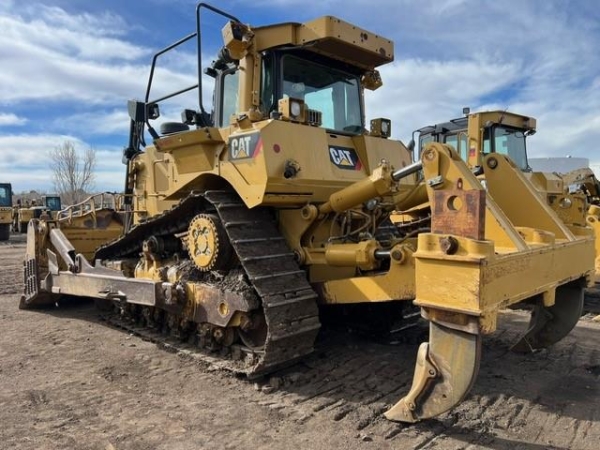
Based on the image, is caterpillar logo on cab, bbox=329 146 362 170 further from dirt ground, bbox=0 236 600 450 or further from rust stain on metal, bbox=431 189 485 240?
dirt ground, bbox=0 236 600 450

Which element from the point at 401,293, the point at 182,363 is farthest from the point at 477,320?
the point at 182,363

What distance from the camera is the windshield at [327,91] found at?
473 cm

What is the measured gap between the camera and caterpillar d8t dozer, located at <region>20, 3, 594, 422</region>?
3.10 m

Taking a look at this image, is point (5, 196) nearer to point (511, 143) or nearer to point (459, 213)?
point (511, 143)

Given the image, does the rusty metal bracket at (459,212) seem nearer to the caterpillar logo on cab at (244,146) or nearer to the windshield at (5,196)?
the caterpillar logo on cab at (244,146)

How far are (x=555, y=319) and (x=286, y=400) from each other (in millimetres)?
2527

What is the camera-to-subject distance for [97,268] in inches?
231

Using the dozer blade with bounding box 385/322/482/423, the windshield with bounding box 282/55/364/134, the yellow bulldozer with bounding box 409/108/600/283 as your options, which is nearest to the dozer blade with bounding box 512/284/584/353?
the dozer blade with bounding box 385/322/482/423

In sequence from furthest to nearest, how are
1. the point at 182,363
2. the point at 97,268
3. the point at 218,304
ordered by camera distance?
the point at 97,268 → the point at 182,363 → the point at 218,304

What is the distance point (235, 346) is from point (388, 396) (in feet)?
4.54

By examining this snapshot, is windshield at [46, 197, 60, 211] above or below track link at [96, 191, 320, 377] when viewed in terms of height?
above

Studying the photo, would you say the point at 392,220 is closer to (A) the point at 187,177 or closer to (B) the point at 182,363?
(A) the point at 187,177

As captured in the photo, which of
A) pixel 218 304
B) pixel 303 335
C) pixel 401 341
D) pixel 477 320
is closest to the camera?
pixel 477 320

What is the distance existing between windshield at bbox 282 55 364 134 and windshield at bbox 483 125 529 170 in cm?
550
